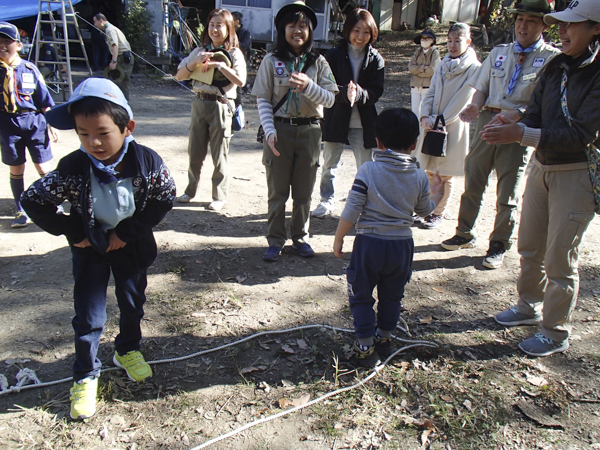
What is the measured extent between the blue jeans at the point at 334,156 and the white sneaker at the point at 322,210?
62 millimetres

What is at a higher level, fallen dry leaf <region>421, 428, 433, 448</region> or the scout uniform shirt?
the scout uniform shirt

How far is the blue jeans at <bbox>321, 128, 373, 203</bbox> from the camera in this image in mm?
5195

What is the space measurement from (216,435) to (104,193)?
1398 mm

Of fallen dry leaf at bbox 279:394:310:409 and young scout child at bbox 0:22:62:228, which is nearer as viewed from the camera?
fallen dry leaf at bbox 279:394:310:409

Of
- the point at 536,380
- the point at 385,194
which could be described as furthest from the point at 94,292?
the point at 536,380

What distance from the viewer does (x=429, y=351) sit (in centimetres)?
326

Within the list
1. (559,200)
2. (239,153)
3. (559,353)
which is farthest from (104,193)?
(239,153)

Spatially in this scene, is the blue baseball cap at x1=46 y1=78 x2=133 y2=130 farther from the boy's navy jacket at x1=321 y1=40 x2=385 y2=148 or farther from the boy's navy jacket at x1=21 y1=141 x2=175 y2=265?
the boy's navy jacket at x1=321 y1=40 x2=385 y2=148

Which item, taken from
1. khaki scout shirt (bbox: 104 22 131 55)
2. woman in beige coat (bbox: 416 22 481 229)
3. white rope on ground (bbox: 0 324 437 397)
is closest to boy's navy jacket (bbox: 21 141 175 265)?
white rope on ground (bbox: 0 324 437 397)

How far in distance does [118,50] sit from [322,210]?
7936 millimetres

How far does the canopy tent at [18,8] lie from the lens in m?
13.5

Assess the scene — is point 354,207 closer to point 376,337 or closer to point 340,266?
point 376,337

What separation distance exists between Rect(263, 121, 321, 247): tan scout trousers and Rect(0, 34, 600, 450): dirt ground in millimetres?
393

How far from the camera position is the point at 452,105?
5.00 meters
